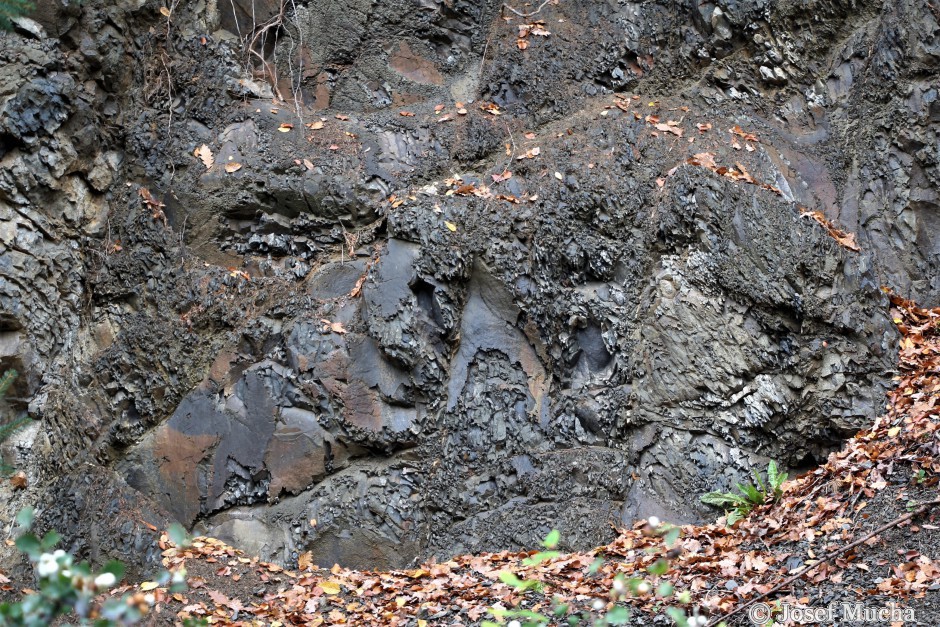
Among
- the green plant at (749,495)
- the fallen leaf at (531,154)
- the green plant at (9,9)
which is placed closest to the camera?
the green plant at (9,9)

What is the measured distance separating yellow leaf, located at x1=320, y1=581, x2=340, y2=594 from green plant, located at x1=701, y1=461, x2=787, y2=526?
10.9 ft

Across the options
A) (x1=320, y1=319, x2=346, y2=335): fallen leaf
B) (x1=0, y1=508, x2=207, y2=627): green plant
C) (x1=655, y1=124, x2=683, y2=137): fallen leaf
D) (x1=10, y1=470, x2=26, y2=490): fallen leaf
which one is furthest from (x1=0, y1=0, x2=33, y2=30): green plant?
(x1=655, y1=124, x2=683, y2=137): fallen leaf

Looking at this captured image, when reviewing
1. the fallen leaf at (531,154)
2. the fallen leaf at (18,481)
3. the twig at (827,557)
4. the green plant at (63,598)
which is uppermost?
the green plant at (63,598)

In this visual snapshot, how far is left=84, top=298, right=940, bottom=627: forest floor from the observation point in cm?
470

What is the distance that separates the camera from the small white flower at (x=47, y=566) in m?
1.81

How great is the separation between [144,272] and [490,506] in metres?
4.54

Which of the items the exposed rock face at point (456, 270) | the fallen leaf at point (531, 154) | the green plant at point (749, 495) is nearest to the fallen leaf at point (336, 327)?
the exposed rock face at point (456, 270)

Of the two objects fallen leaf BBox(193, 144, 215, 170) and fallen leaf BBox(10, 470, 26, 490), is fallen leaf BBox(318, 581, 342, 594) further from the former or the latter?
fallen leaf BBox(193, 144, 215, 170)

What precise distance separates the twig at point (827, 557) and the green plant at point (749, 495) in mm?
1619

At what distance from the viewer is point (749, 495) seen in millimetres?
6754

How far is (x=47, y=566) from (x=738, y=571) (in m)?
4.50

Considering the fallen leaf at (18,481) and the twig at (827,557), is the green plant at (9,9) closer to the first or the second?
the fallen leaf at (18,481)

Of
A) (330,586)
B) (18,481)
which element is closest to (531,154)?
(330,586)

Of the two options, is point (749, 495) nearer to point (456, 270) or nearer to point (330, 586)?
point (456, 270)
